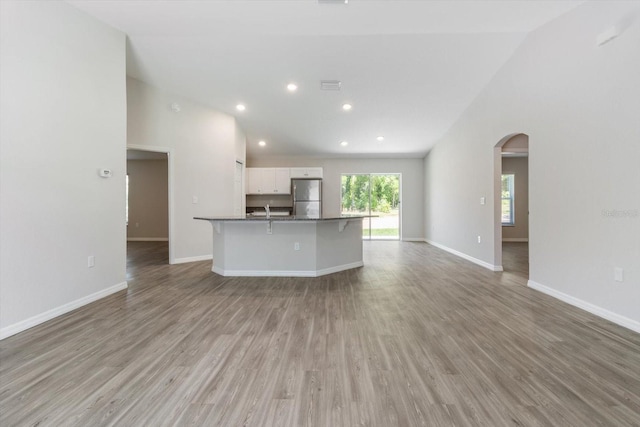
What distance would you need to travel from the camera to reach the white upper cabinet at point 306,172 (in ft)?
26.8

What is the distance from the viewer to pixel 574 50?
3037 mm

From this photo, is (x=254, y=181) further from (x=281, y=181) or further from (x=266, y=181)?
(x=281, y=181)

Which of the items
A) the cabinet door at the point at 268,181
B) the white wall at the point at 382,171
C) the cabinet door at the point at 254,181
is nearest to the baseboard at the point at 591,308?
the white wall at the point at 382,171

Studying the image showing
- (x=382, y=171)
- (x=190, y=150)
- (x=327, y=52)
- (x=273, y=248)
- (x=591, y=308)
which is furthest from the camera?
(x=382, y=171)

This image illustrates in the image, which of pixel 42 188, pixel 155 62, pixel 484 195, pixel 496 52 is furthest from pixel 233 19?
pixel 484 195

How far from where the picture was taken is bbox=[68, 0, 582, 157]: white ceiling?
10.5 ft

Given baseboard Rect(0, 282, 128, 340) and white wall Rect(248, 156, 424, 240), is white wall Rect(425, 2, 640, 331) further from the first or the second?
baseboard Rect(0, 282, 128, 340)

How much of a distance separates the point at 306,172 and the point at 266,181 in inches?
45.5

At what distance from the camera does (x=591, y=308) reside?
2834 mm

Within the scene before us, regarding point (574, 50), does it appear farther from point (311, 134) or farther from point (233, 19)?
point (311, 134)

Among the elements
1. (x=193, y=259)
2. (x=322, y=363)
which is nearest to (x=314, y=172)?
(x=193, y=259)

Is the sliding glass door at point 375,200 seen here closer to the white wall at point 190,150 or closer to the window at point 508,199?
the window at point 508,199

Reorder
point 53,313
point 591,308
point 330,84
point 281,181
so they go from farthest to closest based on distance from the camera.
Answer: point 281,181
point 330,84
point 591,308
point 53,313

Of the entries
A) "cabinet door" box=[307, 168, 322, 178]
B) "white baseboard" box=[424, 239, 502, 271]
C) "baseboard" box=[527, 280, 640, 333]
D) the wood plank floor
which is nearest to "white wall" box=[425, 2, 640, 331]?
"baseboard" box=[527, 280, 640, 333]
